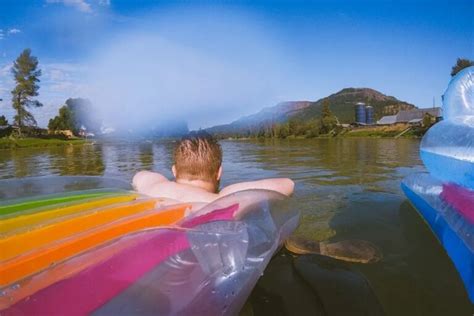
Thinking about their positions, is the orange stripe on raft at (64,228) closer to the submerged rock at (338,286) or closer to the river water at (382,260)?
the river water at (382,260)

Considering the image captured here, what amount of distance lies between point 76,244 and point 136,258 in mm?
→ 433

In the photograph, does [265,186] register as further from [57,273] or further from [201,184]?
[57,273]

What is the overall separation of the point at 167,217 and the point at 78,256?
62cm

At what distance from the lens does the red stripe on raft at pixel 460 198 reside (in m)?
2.34

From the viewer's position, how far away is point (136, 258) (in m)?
1.35

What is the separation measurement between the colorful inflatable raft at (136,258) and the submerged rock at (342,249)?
2.37 ft

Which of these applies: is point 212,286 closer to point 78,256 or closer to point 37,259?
point 78,256

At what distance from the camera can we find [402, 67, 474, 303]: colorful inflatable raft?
2.14m

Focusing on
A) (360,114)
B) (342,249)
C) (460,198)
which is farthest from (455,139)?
(360,114)

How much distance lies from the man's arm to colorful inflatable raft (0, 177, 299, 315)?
0.36 m

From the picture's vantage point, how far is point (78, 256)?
1.39 metres

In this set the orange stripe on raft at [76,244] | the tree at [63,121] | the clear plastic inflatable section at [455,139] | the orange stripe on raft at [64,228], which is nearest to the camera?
the orange stripe on raft at [76,244]

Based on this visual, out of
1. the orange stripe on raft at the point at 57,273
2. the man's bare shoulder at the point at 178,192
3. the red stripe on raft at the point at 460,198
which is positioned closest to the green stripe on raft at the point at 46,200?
the man's bare shoulder at the point at 178,192

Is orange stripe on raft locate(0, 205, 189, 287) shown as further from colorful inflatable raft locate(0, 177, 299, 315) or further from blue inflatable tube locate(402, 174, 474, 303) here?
blue inflatable tube locate(402, 174, 474, 303)
